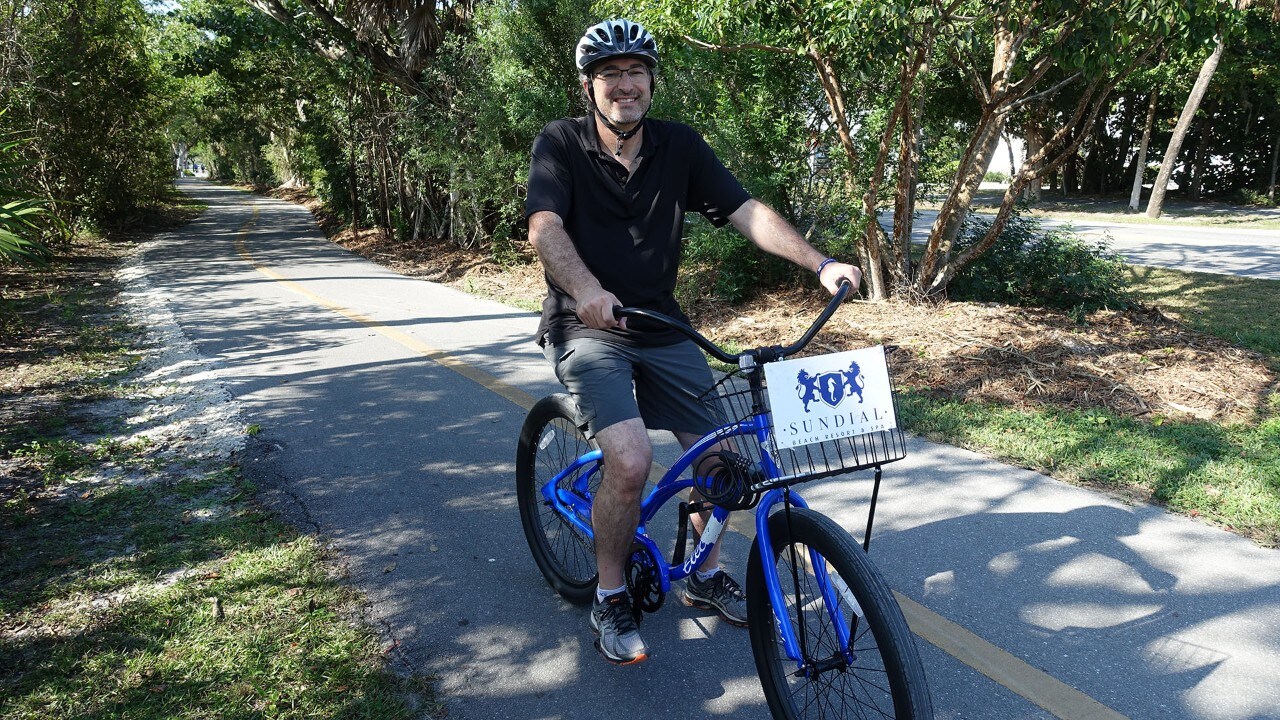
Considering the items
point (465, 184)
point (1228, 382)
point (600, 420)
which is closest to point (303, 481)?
point (600, 420)

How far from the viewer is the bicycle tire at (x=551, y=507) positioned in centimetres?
356

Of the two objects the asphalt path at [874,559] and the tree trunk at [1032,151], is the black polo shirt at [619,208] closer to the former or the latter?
the asphalt path at [874,559]

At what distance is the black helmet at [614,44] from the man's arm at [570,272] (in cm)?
56

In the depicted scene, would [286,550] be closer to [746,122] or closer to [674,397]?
[674,397]

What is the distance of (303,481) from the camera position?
4910mm

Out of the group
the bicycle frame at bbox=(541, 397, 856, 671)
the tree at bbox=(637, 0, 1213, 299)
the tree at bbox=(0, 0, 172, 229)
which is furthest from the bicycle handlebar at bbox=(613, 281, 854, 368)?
the tree at bbox=(0, 0, 172, 229)

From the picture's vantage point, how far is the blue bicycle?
2.21 meters

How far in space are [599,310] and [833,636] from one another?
3.86 feet

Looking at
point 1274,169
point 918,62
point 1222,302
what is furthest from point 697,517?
point 1274,169

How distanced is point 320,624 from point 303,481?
1717 millimetres

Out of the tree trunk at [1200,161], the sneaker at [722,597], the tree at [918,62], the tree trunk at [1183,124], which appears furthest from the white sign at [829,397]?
the tree trunk at [1200,161]

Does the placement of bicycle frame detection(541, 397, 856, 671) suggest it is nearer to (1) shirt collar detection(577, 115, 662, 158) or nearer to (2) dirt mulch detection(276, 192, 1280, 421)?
(1) shirt collar detection(577, 115, 662, 158)

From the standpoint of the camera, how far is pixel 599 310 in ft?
8.37

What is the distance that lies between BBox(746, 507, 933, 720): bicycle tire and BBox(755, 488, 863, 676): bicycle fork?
0.4 inches
